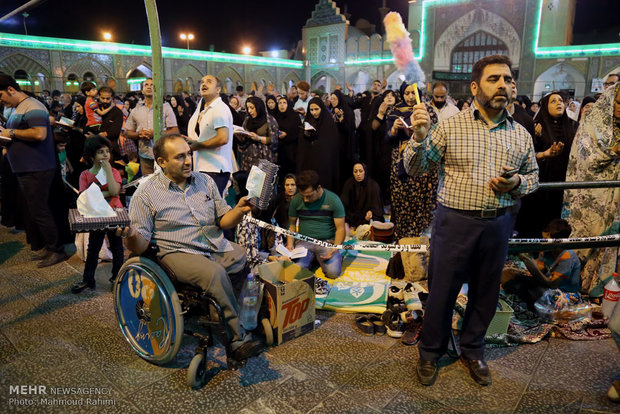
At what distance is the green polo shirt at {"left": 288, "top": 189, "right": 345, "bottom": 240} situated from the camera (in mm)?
4586

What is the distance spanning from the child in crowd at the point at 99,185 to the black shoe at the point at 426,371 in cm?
300

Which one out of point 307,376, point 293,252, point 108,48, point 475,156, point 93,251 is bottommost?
point 307,376

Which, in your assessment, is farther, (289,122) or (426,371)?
(289,122)

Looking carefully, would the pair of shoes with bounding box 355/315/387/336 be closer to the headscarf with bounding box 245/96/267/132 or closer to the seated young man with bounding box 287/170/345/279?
the seated young man with bounding box 287/170/345/279

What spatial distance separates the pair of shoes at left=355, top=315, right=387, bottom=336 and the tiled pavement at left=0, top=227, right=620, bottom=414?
73 mm

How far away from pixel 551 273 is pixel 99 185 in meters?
4.21

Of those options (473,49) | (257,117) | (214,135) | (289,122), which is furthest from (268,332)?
(473,49)

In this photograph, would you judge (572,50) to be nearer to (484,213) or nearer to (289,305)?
(484,213)

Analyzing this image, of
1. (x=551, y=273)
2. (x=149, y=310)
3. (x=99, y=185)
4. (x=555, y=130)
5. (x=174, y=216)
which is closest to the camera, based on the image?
(x=149, y=310)

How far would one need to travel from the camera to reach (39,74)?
2730 centimetres

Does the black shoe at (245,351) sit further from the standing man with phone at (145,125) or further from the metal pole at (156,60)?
the standing man with phone at (145,125)

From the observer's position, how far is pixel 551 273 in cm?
347

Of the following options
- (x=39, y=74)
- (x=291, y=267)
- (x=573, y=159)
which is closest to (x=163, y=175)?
(x=291, y=267)

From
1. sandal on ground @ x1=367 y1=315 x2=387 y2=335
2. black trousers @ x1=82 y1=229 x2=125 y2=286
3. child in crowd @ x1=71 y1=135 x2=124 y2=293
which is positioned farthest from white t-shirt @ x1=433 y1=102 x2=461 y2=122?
black trousers @ x1=82 y1=229 x2=125 y2=286
